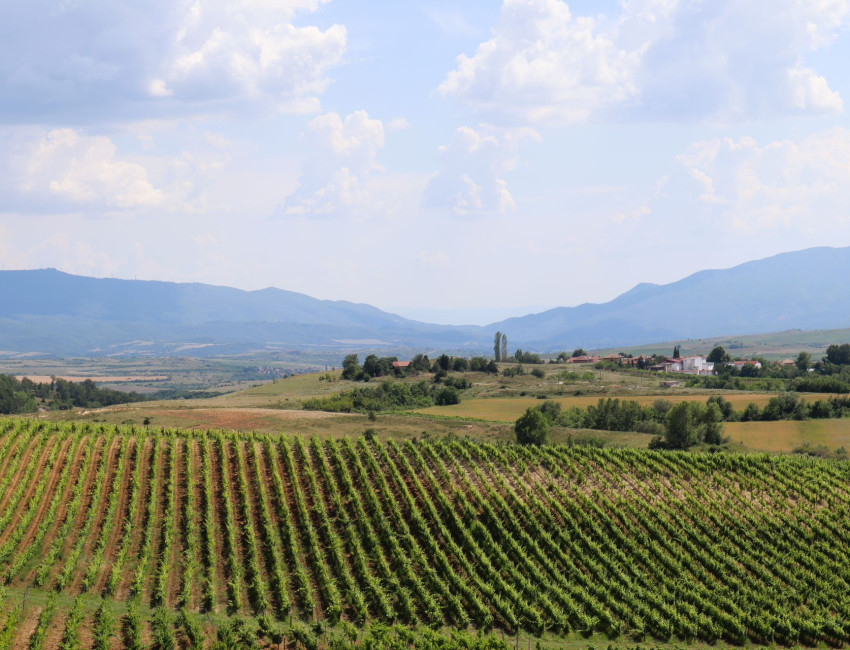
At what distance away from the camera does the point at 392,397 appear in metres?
106

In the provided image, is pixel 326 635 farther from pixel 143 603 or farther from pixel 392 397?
pixel 392 397

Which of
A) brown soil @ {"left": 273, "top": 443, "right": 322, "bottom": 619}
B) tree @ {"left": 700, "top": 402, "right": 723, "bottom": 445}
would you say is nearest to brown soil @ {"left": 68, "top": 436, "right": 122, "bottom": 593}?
brown soil @ {"left": 273, "top": 443, "right": 322, "bottom": 619}

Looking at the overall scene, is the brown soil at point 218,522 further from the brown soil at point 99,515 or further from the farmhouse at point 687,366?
the farmhouse at point 687,366

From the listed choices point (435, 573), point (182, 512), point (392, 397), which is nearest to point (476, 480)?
point (435, 573)

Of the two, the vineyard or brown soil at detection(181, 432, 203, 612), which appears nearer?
the vineyard

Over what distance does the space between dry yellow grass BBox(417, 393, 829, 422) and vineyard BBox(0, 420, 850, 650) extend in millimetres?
36149

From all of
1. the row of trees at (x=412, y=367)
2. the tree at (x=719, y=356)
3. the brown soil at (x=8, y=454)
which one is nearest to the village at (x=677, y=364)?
the tree at (x=719, y=356)

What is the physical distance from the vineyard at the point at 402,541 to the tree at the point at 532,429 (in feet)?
45.3

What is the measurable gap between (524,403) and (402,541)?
196 feet

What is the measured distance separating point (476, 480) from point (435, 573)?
10763mm

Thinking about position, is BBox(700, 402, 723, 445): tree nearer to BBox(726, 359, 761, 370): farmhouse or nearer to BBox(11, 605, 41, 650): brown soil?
BBox(11, 605, 41, 650): brown soil

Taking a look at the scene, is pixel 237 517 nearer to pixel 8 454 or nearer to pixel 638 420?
pixel 8 454

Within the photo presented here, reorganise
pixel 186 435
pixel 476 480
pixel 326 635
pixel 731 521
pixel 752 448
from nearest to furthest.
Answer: pixel 326 635, pixel 731 521, pixel 476 480, pixel 186 435, pixel 752 448

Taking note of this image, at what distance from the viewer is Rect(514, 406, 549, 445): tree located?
6650 centimetres
